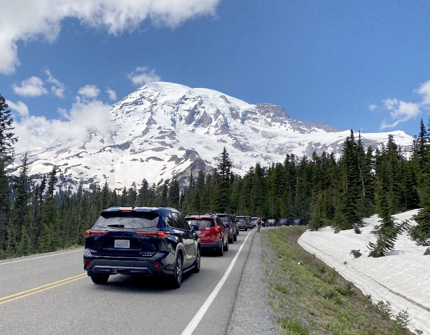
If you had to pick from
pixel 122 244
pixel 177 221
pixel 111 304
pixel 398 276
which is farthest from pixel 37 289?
pixel 398 276

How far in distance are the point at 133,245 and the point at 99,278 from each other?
1.52 meters

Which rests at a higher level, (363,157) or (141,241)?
(363,157)

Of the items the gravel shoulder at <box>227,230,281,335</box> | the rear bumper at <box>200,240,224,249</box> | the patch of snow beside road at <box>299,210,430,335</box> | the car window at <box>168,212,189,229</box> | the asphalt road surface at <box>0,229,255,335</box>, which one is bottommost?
the patch of snow beside road at <box>299,210,430,335</box>

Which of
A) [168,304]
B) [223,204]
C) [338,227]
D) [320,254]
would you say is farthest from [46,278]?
[223,204]

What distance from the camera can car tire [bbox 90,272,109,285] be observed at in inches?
340

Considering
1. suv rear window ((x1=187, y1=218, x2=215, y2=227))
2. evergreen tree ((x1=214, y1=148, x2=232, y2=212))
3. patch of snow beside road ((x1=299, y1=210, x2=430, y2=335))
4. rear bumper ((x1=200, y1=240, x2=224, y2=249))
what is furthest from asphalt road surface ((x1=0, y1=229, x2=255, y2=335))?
evergreen tree ((x1=214, y1=148, x2=232, y2=212))

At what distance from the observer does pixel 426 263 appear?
1458 centimetres

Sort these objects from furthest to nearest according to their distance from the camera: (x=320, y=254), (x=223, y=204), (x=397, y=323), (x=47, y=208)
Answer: (x=47, y=208) < (x=223, y=204) < (x=320, y=254) < (x=397, y=323)

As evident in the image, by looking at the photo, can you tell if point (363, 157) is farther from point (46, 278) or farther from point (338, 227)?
point (46, 278)

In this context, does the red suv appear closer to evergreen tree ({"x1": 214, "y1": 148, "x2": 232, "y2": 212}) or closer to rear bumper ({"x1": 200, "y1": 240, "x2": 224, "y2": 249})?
rear bumper ({"x1": 200, "y1": 240, "x2": 224, "y2": 249})

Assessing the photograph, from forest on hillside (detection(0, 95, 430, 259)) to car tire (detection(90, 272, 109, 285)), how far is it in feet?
45.6

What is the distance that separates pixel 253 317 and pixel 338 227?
121 feet

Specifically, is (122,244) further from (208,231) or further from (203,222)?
(203,222)

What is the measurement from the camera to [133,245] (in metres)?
8.00
